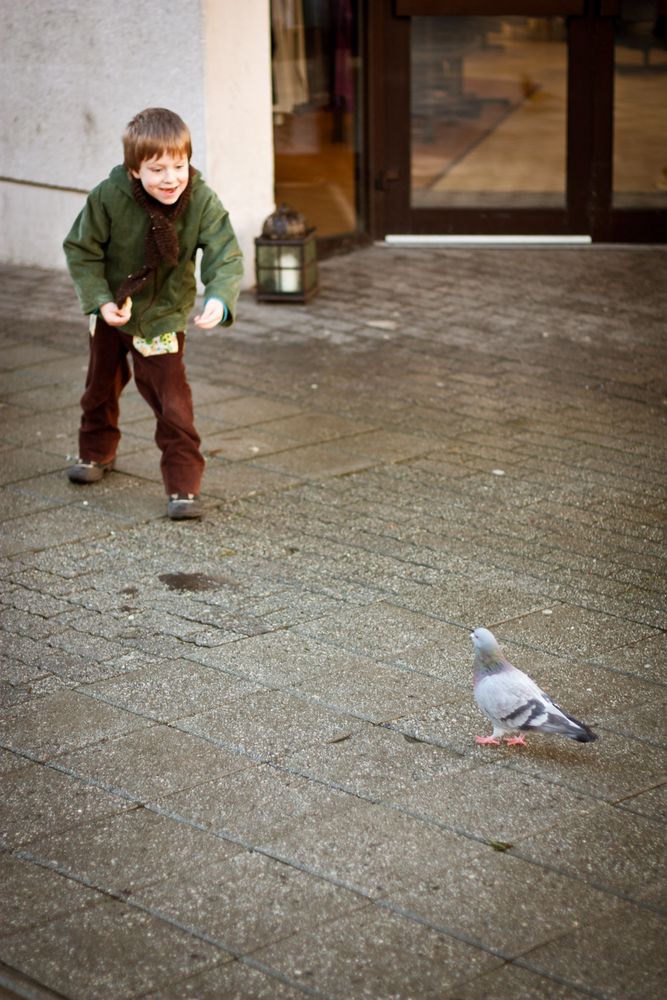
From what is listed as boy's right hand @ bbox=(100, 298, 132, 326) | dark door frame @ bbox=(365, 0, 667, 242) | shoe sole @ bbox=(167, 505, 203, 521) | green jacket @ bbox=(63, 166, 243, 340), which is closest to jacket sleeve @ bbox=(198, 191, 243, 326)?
green jacket @ bbox=(63, 166, 243, 340)

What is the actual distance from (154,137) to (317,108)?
5517mm

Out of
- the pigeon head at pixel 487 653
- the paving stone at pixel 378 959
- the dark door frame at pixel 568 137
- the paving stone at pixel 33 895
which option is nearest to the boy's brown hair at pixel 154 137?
the pigeon head at pixel 487 653

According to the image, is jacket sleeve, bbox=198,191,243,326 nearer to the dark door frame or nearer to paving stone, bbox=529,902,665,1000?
paving stone, bbox=529,902,665,1000

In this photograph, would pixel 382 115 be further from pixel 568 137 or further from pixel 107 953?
pixel 107 953

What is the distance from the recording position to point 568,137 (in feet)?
37.0

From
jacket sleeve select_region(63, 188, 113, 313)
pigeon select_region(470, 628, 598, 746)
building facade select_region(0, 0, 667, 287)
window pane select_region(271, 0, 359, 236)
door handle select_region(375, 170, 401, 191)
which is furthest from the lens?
door handle select_region(375, 170, 401, 191)

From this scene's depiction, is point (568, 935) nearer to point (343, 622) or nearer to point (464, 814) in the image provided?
point (464, 814)

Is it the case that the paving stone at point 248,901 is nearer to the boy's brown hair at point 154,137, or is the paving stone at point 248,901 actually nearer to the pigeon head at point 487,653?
the pigeon head at point 487,653

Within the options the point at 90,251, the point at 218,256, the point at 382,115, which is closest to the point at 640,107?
the point at 382,115

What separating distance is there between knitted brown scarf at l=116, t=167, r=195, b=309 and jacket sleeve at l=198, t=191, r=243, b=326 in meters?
0.12

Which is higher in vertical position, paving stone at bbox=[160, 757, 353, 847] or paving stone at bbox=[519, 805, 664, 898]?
paving stone at bbox=[160, 757, 353, 847]

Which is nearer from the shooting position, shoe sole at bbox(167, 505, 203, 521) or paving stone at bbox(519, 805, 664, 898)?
paving stone at bbox(519, 805, 664, 898)

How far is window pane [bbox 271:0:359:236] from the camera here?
10.7 m

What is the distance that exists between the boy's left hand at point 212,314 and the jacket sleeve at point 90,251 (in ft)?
1.41
